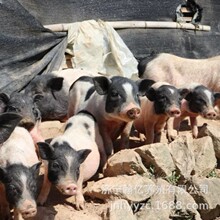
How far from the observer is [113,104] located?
15.7 ft

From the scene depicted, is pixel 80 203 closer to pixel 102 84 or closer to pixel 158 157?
pixel 158 157

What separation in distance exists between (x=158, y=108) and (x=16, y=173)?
2.14 meters

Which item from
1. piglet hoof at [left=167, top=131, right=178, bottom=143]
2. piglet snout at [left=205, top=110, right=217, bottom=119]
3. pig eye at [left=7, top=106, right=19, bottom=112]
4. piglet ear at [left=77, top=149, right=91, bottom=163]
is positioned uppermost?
pig eye at [left=7, top=106, right=19, bottom=112]

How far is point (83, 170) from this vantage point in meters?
4.25

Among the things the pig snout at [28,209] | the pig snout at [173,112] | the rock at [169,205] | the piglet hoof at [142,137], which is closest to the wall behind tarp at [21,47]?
the piglet hoof at [142,137]

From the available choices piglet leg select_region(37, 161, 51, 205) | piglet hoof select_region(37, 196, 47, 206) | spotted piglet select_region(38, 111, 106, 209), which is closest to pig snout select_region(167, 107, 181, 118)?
spotted piglet select_region(38, 111, 106, 209)

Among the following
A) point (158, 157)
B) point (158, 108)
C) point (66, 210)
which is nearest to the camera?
point (66, 210)

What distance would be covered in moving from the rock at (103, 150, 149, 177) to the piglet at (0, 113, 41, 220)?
777 millimetres

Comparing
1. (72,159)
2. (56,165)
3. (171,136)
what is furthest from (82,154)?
(171,136)

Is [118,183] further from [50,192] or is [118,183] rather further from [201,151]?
[201,151]

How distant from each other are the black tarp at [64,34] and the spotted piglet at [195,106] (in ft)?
6.23

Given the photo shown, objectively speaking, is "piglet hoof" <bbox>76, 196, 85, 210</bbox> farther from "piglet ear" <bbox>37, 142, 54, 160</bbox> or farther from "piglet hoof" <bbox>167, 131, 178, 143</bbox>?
"piglet hoof" <bbox>167, 131, 178, 143</bbox>

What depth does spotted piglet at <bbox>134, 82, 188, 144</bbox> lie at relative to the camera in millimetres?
5188

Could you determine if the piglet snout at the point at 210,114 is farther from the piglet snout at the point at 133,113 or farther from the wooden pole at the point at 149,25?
the wooden pole at the point at 149,25
